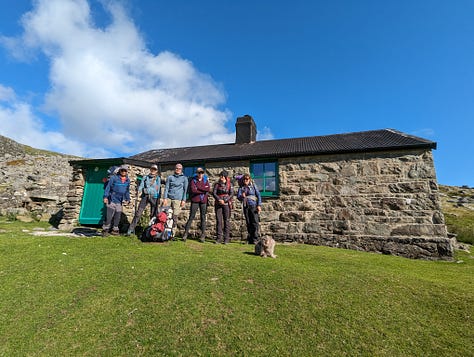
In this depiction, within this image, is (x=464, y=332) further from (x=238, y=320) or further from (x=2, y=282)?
(x=2, y=282)

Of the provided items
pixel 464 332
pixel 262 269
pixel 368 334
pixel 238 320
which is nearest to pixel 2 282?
pixel 238 320

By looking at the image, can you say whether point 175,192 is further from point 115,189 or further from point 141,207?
point 115,189

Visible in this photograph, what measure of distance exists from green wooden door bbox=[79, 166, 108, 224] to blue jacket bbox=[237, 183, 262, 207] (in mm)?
6353

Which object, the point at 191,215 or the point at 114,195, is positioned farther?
the point at 191,215

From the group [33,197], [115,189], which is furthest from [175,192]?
[33,197]

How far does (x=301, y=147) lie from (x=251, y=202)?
13.9 ft

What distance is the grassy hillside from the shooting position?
483 inches

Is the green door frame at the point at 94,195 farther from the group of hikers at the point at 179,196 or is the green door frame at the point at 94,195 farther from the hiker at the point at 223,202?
the hiker at the point at 223,202

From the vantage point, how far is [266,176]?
10414 mm

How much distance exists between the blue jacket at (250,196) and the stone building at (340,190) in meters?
2.13

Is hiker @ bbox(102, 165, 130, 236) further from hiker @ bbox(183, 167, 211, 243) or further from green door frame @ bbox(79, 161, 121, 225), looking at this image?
green door frame @ bbox(79, 161, 121, 225)

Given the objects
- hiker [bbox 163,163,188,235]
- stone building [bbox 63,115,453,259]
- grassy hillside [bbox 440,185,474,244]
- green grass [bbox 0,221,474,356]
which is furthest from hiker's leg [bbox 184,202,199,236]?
grassy hillside [bbox 440,185,474,244]

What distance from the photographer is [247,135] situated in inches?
518

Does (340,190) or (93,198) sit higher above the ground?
(340,190)
